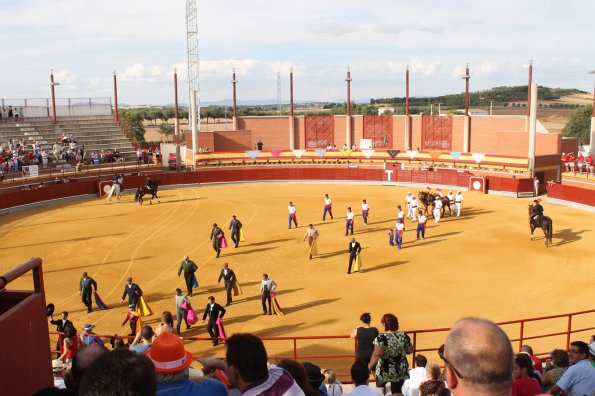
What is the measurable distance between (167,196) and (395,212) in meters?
16.0

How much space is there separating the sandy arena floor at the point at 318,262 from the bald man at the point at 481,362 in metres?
11.5

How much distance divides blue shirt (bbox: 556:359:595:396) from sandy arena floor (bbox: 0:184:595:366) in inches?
299

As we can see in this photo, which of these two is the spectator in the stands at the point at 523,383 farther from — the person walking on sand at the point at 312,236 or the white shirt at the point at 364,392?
the person walking on sand at the point at 312,236

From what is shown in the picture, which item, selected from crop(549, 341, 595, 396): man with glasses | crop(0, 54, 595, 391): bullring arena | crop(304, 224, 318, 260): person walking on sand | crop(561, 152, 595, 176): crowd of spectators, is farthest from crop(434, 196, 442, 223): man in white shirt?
crop(549, 341, 595, 396): man with glasses

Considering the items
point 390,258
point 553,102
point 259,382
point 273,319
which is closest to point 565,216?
point 390,258

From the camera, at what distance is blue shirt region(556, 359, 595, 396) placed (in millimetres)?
6723

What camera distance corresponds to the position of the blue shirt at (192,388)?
11.7 feet

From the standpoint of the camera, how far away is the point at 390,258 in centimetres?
2178

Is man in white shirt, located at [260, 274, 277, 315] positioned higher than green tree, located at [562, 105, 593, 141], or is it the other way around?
green tree, located at [562, 105, 593, 141]

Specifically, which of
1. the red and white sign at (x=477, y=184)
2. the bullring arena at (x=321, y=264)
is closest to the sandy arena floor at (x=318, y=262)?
the bullring arena at (x=321, y=264)

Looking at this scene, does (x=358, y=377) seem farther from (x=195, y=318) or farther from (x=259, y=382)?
(x=195, y=318)

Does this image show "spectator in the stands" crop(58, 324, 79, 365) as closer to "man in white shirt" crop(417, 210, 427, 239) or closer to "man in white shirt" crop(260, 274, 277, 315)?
"man in white shirt" crop(260, 274, 277, 315)

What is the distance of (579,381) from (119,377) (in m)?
6.00

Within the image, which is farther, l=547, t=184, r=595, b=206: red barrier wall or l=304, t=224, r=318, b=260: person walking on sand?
l=547, t=184, r=595, b=206: red barrier wall
